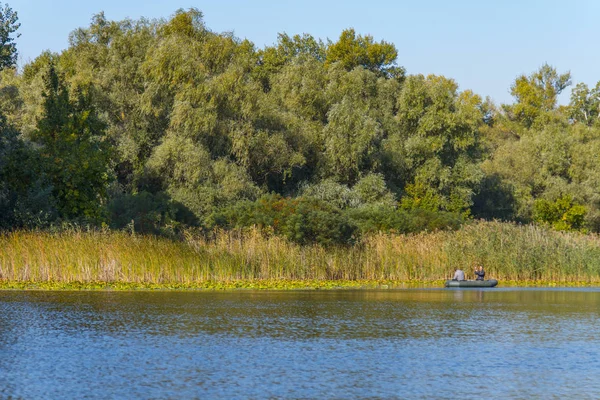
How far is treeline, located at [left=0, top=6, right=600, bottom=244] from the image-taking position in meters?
37.2

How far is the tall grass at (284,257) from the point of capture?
28484mm

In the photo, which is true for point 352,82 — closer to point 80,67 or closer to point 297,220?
point 80,67

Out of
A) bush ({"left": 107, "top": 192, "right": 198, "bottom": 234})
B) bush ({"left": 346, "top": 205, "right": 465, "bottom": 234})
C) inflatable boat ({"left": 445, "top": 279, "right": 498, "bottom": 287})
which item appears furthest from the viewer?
bush ({"left": 107, "top": 192, "right": 198, "bottom": 234})

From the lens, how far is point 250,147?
50719 mm

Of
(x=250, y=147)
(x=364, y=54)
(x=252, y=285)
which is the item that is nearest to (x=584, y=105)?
(x=364, y=54)

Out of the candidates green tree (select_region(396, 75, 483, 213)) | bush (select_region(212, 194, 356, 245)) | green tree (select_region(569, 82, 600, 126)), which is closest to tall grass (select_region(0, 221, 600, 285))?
bush (select_region(212, 194, 356, 245))

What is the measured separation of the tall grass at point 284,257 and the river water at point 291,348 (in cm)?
475

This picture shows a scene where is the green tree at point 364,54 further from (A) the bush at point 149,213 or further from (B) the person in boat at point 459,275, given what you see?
(B) the person in boat at point 459,275

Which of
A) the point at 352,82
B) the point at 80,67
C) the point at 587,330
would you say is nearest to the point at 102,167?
the point at 80,67

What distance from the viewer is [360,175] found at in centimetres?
5506

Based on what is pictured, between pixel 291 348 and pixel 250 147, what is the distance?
36455mm

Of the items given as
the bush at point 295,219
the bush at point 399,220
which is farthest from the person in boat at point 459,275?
the bush at point 399,220

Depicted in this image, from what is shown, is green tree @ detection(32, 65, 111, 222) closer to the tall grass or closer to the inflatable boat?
the tall grass

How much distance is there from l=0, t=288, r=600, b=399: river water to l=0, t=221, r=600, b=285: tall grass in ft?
15.6
